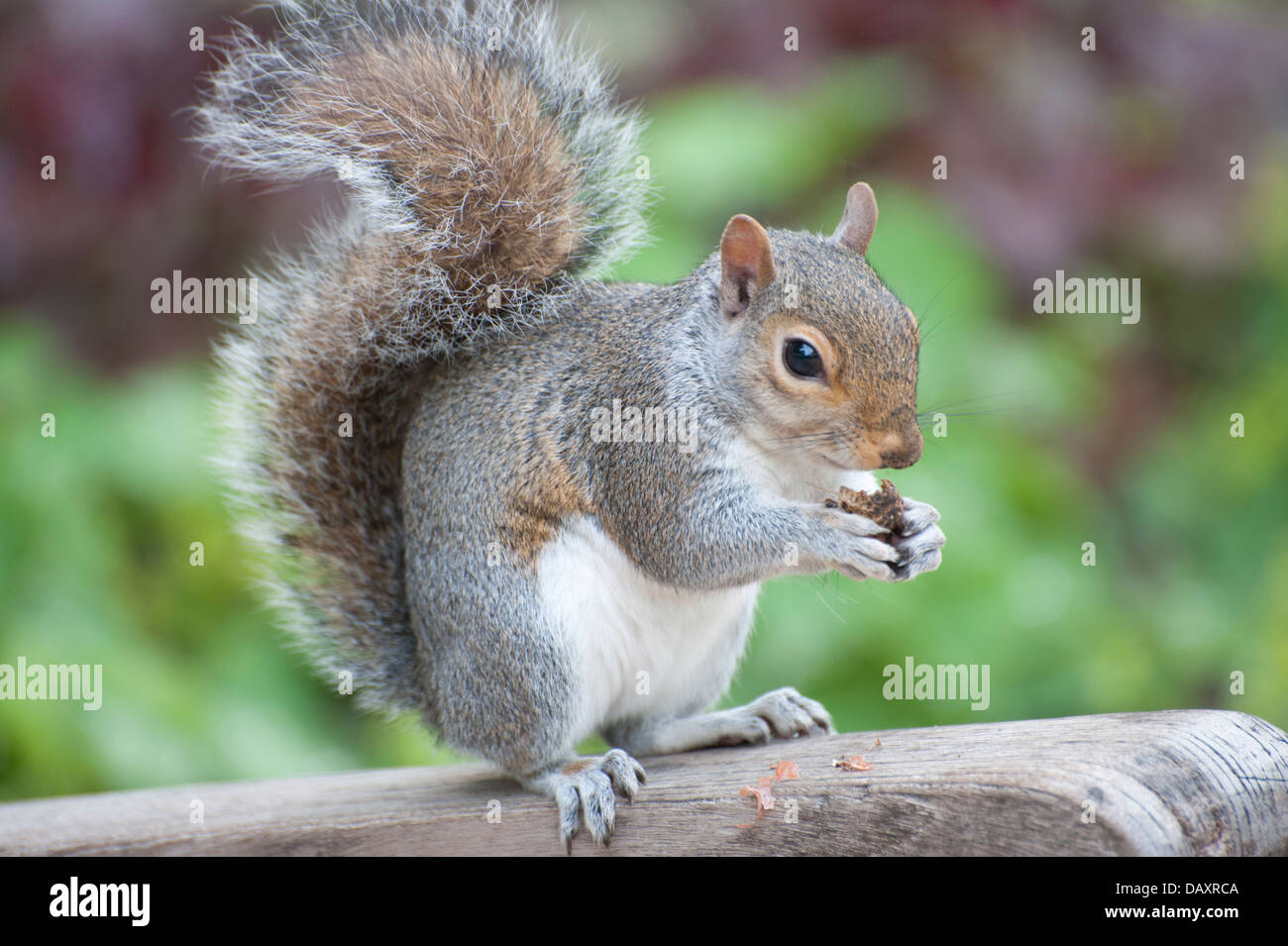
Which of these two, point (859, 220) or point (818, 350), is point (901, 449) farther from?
point (859, 220)

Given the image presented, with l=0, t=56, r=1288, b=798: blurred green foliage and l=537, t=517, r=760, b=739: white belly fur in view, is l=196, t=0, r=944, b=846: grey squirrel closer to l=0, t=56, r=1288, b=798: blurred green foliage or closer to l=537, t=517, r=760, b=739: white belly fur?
l=537, t=517, r=760, b=739: white belly fur

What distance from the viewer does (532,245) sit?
1.69 meters

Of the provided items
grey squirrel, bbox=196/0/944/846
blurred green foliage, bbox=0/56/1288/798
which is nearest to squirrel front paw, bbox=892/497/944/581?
grey squirrel, bbox=196/0/944/846

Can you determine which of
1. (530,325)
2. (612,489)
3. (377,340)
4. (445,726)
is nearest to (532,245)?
(530,325)

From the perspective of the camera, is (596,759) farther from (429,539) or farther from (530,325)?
(530,325)

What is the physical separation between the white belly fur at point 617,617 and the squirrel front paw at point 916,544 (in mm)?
220

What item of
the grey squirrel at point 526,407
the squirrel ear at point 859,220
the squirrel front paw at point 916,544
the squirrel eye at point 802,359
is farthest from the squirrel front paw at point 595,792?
the squirrel ear at point 859,220

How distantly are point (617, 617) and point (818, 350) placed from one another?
0.41 metres

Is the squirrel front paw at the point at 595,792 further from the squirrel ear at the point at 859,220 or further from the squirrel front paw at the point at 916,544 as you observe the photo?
the squirrel ear at the point at 859,220

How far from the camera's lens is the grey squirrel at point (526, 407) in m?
1.49

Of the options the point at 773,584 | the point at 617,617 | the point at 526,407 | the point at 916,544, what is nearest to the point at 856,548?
the point at 916,544

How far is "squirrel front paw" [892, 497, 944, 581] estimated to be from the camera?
4.73 ft

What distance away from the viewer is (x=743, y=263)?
1.52 meters

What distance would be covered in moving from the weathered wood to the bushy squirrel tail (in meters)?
0.27
